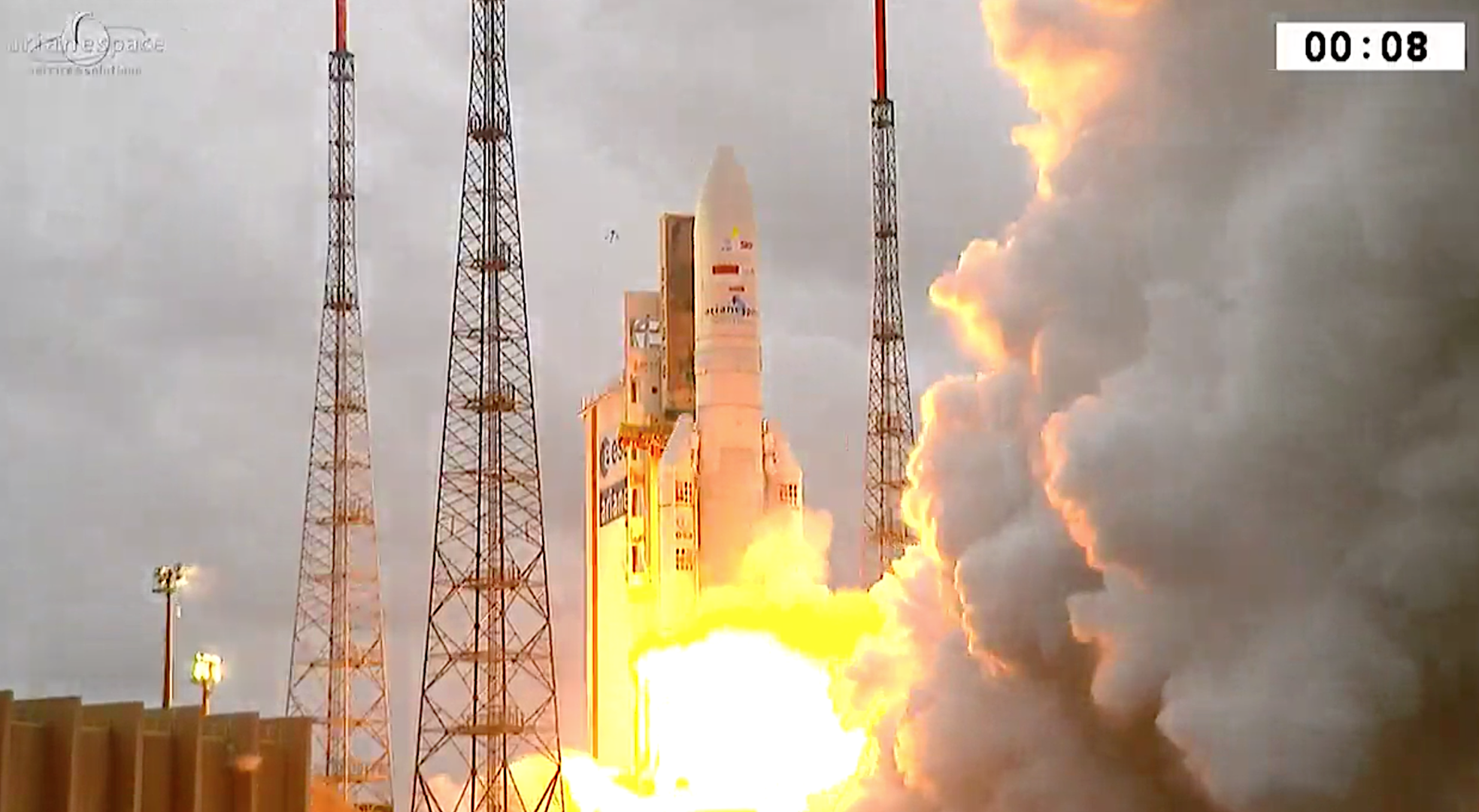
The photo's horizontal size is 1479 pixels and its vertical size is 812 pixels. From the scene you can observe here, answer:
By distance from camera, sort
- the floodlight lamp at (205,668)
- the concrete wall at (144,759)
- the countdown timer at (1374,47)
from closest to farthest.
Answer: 1. the countdown timer at (1374,47)
2. the concrete wall at (144,759)
3. the floodlight lamp at (205,668)

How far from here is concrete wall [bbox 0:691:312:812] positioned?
88.4 ft

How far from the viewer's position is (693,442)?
45.9m

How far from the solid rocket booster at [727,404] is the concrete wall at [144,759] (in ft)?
50.7

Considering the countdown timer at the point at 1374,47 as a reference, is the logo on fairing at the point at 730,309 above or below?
above

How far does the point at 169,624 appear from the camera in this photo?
40531mm

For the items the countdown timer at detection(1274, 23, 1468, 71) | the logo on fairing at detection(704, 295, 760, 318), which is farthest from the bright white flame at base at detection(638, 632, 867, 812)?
the countdown timer at detection(1274, 23, 1468, 71)

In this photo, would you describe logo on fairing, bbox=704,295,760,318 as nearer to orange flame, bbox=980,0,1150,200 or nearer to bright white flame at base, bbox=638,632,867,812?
bright white flame at base, bbox=638,632,867,812

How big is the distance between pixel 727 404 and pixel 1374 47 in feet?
68.4

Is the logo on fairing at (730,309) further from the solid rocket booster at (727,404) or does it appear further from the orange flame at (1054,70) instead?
the orange flame at (1054,70)

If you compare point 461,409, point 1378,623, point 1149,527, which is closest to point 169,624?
point 461,409

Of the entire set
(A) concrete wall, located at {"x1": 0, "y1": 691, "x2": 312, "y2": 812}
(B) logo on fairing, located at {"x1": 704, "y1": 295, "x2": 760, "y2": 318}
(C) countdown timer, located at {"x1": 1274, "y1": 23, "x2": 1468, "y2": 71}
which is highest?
(B) logo on fairing, located at {"x1": 704, "y1": 295, "x2": 760, "y2": 318}

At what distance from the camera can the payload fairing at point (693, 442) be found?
45.7m

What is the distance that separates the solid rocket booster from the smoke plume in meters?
14.2

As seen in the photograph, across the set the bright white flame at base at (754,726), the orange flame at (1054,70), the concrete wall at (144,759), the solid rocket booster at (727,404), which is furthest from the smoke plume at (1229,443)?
the solid rocket booster at (727,404)
